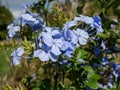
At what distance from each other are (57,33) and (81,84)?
1.37 ft

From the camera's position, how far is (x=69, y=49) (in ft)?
5.71

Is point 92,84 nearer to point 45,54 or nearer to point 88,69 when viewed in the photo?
point 88,69

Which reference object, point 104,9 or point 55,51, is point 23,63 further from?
point 55,51

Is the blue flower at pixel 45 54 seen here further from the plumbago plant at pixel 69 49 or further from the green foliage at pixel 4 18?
the green foliage at pixel 4 18

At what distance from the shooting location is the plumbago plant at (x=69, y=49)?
1.74 metres

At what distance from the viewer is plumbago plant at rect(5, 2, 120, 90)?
1.74m

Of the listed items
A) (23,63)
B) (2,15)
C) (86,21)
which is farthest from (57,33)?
(2,15)

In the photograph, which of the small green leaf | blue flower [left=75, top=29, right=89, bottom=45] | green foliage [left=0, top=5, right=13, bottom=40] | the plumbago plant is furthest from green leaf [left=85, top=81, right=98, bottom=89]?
green foliage [left=0, top=5, right=13, bottom=40]

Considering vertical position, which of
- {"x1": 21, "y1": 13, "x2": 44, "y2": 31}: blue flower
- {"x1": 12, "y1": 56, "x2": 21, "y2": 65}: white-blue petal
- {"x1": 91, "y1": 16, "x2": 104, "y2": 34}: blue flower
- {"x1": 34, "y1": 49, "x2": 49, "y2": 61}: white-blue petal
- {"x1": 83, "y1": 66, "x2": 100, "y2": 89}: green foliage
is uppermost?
{"x1": 21, "y1": 13, "x2": 44, "y2": 31}: blue flower

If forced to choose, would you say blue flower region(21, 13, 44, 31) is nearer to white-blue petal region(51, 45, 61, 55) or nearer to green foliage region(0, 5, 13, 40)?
white-blue petal region(51, 45, 61, 55)

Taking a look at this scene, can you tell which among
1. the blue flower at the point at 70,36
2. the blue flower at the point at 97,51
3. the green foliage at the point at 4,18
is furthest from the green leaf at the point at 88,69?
the green foliage at the point at 4,18

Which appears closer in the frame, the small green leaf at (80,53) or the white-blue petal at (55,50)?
the white-blue petal at (55,50)

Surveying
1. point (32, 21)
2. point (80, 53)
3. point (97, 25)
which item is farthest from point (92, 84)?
point (32, 21)

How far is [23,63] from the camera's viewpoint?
4707 millimetres
